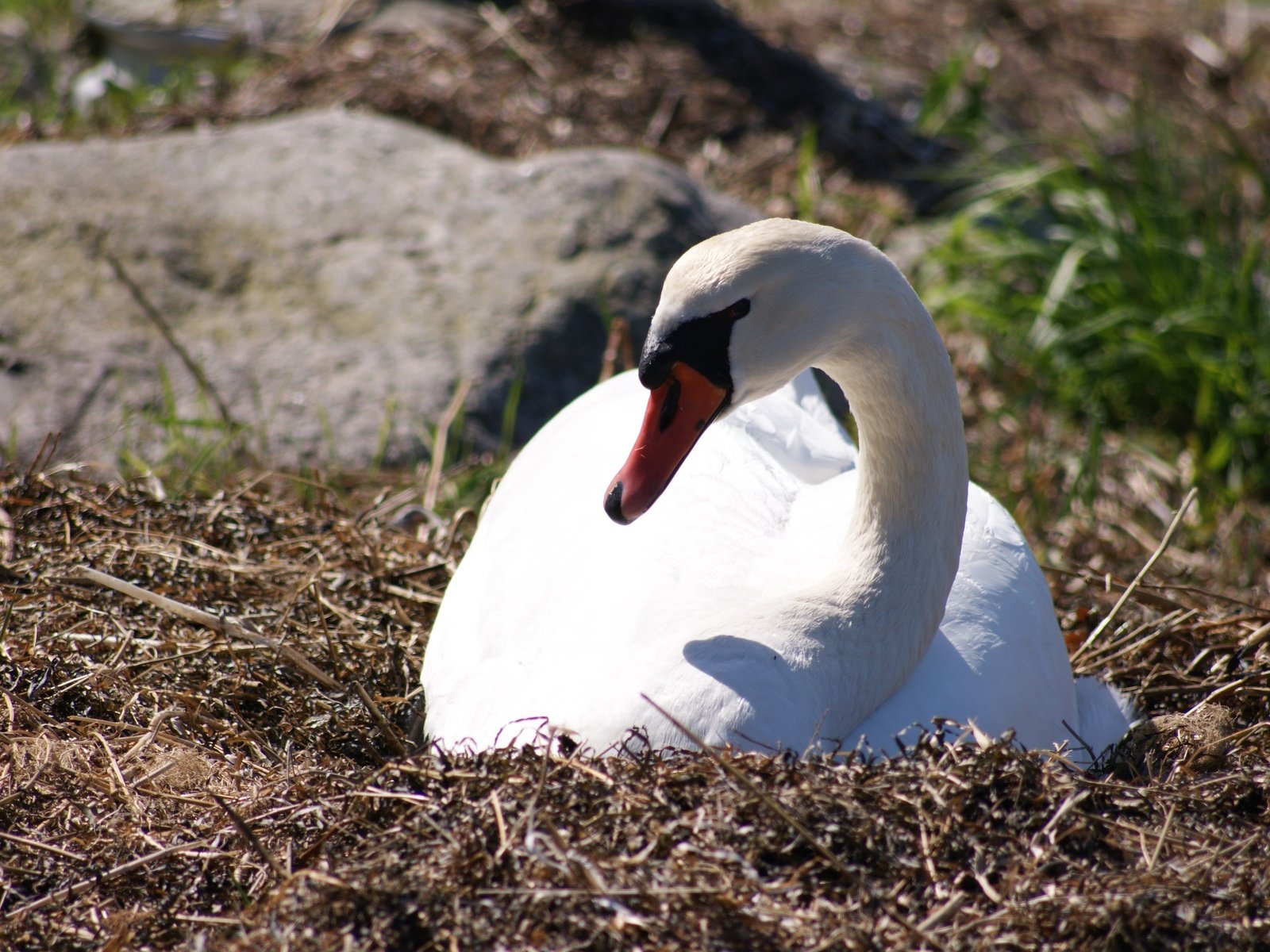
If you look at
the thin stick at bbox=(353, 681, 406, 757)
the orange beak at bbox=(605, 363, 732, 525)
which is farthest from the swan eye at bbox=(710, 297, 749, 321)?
the thin stick at bbox=(353, 681, 406, 757)

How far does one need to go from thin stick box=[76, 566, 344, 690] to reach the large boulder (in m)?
1.14

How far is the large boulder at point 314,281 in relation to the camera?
4141mm

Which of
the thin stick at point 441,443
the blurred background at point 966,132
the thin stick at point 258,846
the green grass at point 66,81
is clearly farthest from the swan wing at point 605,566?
the green grass at point 66,81

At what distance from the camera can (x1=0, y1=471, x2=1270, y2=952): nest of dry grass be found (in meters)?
1.84

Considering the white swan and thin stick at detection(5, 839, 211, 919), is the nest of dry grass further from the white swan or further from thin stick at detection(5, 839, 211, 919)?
the white swan

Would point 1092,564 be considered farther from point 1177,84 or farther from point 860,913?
point 1177,84

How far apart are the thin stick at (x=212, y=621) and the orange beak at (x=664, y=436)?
0.88 meters

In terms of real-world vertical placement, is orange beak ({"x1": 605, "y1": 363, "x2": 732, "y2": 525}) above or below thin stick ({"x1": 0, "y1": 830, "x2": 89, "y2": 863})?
above

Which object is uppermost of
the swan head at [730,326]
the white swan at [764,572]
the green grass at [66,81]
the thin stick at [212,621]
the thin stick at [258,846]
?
the swan head at [730,326]

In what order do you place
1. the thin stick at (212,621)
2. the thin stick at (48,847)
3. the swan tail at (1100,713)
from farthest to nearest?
the swan tail at (1100,713)
the thin stick at (212,621)
the thin stick at (48,847)

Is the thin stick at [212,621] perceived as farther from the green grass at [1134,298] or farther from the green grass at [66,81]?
the green grass at [66,81]

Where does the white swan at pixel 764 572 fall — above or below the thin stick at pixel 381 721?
above

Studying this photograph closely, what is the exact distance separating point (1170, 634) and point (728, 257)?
5.71 ft

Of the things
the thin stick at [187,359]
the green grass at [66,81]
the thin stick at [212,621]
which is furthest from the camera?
the green grass at [66,81]
